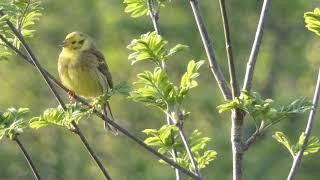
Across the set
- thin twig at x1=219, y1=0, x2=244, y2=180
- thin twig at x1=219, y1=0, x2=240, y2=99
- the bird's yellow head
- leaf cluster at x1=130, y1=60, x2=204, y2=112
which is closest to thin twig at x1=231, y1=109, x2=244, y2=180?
thin twig at x1=219, y1=0, x2=244, y2=180

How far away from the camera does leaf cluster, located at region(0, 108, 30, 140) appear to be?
360 cm

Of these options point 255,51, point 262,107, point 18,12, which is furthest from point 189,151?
point 18,12

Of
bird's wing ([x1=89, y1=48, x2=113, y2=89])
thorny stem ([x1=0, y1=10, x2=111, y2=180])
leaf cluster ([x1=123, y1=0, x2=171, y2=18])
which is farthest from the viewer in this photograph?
bird's wing ([x1=89, y1=48, x2=113, y2=89])

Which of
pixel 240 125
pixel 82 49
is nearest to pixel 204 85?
pixel 82 49

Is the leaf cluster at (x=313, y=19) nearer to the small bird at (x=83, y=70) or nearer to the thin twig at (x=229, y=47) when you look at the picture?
the thin twig at (x=229, y=47)

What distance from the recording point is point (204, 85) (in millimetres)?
22484

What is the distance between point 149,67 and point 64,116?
16076mm

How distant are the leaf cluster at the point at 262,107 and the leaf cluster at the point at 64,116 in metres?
0.51

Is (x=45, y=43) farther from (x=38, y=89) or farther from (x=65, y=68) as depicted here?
(x=65, y=68)

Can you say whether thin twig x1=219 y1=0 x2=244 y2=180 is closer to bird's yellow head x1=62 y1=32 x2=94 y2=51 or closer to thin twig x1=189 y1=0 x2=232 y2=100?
thin twig x1=189 y1=0 x2=232 y2=100

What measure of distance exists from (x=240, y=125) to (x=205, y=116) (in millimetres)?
18299

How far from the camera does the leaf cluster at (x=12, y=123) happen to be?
3.60 m

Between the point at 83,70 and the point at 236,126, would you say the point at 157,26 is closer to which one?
the point at 236,126

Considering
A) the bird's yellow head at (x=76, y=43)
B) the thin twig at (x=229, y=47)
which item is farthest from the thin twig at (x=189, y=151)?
the bird's yellow head at (x=76, y=43)
